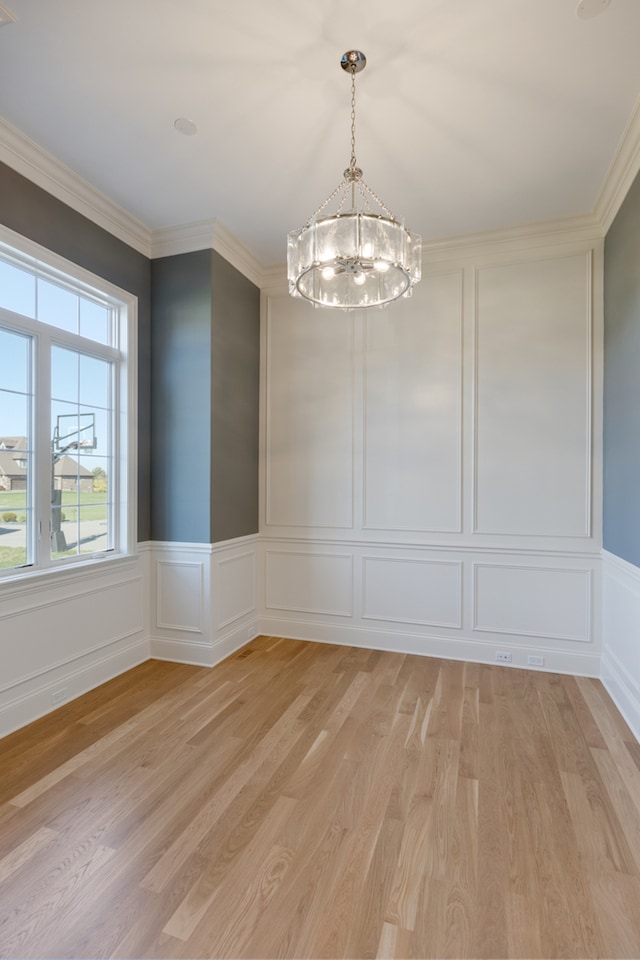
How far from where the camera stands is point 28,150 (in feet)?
8.95

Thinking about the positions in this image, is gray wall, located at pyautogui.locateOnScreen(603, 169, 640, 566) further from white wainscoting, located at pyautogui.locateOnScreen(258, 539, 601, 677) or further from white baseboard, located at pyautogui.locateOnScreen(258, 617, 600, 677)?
white baseboard, located at pyautogui.locateOnScreen(258, 617, 600, 677)

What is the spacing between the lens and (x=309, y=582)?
4293 millimetres

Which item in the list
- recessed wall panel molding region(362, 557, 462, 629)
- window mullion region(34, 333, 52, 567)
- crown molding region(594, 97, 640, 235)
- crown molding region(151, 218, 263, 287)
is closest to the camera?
crown molding region(594, 97, 640, 235)

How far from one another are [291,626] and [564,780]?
2.51 m

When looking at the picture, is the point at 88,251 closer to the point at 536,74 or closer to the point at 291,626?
the point at 536,74

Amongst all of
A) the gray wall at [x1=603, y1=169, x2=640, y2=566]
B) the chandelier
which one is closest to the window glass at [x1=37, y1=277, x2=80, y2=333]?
the chandelier

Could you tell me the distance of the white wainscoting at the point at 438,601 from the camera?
11.7 feet

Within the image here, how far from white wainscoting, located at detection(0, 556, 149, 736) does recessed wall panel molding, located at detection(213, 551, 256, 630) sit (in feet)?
1.95

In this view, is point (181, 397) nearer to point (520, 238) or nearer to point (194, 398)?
point (194, 398)

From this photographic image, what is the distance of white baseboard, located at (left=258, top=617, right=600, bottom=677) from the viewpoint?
354 centimetres

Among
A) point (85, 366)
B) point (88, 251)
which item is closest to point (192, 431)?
point (85, 366)

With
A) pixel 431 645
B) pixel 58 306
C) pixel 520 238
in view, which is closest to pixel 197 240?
pixel 58 306

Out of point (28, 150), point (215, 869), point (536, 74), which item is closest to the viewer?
point (215, 869)

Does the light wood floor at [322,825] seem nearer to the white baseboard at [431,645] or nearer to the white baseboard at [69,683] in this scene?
the white baseboard at [69,683]
